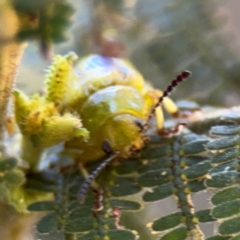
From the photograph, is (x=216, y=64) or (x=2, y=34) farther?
(x=216, y=64)

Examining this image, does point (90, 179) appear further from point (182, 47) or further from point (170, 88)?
point (182, 47)

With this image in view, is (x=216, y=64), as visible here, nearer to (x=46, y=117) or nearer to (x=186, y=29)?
(x=186, y=29)

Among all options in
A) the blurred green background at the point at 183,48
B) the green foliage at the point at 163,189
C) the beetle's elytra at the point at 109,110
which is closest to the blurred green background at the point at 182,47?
the blurred green background at the point at 183,48

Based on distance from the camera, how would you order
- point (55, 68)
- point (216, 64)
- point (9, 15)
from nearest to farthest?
1. point (9, 15)
2. point (55, 68)
3. point (216, 64)

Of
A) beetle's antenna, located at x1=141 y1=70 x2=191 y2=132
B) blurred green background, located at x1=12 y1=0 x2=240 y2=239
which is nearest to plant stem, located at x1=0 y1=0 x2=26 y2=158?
beetle's antenna, located at x1=141 y1=70 x2=191 y2=132

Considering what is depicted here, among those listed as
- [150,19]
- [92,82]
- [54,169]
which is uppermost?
[150,19]

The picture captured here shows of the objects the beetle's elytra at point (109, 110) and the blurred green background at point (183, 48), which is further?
the blurred green background at point (183, 48)

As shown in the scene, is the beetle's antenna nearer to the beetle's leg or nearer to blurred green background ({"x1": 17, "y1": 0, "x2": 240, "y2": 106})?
the beetle's leg

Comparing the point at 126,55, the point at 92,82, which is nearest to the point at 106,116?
the point at 92,82

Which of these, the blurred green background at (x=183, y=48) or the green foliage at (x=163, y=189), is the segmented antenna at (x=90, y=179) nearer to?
the green foliage at (x=163, y=189)
